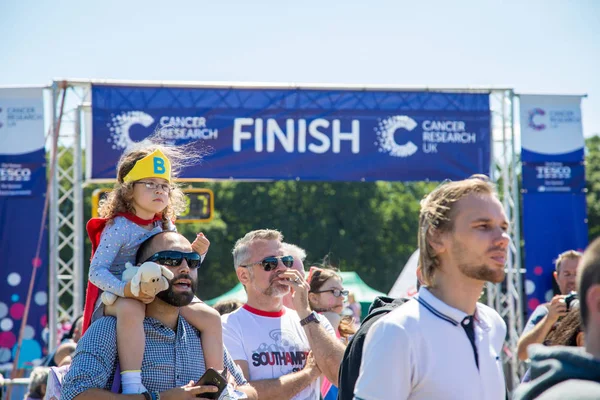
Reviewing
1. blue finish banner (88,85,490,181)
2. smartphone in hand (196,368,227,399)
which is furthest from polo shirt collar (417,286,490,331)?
blue finish banner (88,85,490,181)

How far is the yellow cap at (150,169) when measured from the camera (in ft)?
12.4

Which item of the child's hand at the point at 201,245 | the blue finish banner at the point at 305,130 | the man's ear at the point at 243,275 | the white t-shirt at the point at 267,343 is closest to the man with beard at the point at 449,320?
the child's hand at the point at 201,245

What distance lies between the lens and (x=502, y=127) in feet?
36.2

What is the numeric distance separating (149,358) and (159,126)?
24.4ft

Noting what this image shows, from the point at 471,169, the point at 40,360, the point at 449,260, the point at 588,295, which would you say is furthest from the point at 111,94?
the point at 588,295

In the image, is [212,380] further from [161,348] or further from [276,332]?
[276,332]

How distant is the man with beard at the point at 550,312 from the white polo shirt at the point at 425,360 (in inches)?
120

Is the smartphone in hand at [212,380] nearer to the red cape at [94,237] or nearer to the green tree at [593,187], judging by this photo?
the red cape at [94,237]

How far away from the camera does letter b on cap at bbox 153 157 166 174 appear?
12.5ft

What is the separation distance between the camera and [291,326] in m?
4.58

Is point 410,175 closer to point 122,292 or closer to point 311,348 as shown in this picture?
point 311,348

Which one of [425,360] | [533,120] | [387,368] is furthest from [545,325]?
[533,120]

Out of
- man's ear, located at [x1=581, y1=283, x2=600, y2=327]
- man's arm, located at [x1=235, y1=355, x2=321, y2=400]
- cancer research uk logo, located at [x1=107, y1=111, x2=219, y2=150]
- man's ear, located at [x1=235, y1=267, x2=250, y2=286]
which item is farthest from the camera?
cancer research uk logo, located at [x1=107, y1=111, x2=219, y2=150]

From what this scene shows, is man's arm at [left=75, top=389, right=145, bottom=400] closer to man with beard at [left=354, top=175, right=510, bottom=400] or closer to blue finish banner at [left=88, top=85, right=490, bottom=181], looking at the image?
man with beard at [left=354, top=175, right=510, bottom=400]
